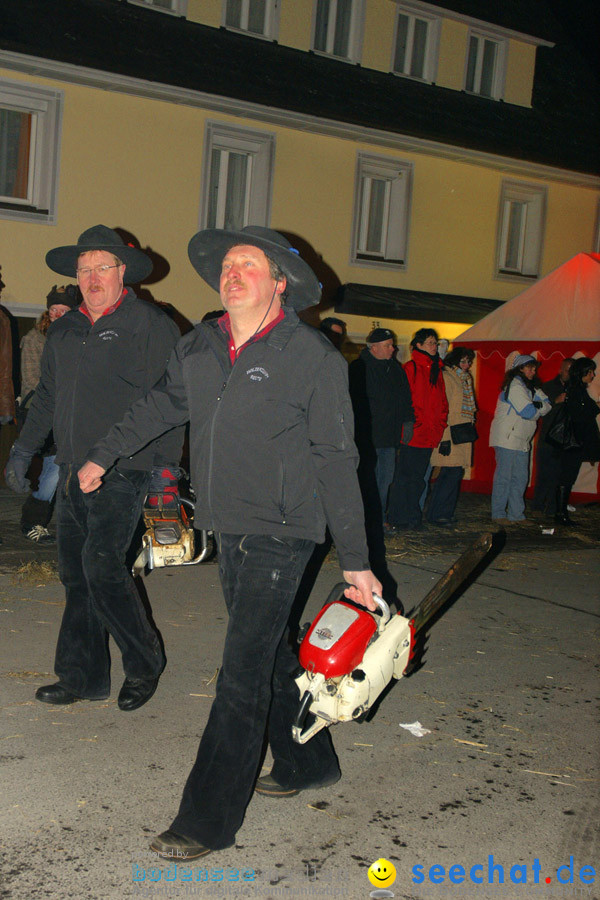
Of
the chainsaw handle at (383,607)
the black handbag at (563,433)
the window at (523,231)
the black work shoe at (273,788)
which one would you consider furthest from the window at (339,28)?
the black work shoe at (273,788)

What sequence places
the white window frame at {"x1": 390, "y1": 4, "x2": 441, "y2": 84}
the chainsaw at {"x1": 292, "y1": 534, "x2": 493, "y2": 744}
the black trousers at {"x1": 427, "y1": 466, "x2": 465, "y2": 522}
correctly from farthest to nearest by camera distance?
1. the white window frame at {"x1": 390, "y1": 4, "x2": 441, "y2": 84}
2. the black trousers at {"x1": 427, "y1": 466, "x2": 465, "y2": 522}
3. the chainsaw at {"x1": 292, "y1": 534, "x2": 493, "y2": 744}

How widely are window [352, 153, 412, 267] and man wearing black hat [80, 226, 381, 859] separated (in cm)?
1299

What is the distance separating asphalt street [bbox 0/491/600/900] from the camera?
3.12 m

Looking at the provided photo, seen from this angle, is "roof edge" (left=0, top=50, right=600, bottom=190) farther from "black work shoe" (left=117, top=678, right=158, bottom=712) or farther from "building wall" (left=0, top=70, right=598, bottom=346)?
"black work shoe" (left=117, top=678, right=158, bottom=712)

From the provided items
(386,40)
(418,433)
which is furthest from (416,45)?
(418,433)

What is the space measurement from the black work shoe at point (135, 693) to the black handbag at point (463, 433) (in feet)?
22.2

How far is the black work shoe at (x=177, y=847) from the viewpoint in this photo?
313 centimetres

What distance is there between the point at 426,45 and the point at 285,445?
1578 cm

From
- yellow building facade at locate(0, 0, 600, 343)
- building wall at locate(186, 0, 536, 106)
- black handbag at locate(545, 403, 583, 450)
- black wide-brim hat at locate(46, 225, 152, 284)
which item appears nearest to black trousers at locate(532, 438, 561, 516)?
black handbag at locate(545, 403, 583, 450)

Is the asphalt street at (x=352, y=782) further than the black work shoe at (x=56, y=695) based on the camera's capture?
No

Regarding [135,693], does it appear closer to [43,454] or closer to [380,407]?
[43,454]

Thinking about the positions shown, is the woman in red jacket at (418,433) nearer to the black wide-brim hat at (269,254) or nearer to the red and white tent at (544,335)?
the red and white tent at (544,335)

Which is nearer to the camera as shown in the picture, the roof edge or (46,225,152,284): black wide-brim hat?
(46,225,152,284): black wide-brim hat

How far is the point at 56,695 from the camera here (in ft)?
14.8
